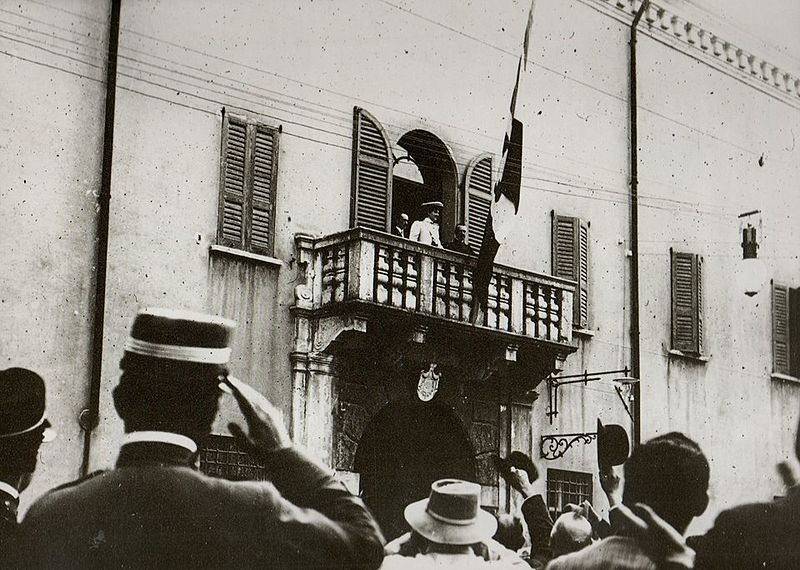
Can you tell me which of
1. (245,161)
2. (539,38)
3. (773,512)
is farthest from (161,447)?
(773,512)

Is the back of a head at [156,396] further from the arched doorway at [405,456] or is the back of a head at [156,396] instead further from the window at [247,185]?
the arched doorway at [405,456]

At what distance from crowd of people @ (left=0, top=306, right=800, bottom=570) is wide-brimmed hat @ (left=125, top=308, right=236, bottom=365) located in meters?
0.01

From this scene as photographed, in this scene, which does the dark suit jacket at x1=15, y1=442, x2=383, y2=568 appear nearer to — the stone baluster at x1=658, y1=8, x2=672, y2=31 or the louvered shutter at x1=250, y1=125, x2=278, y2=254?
the louvered shutter at x1=250, y1=125, x2=278, y2=254

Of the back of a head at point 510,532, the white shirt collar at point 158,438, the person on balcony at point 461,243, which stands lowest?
the back of a head at point 510,532

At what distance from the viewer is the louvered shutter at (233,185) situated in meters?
9.28

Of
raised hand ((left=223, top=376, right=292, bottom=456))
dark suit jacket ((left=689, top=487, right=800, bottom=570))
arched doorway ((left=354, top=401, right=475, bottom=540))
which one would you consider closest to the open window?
arched doorway ((left=354, top=401, right=475, bottom=540))

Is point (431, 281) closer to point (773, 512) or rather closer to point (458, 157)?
point (458, 157)

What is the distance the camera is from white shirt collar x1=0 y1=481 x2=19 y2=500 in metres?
7.71

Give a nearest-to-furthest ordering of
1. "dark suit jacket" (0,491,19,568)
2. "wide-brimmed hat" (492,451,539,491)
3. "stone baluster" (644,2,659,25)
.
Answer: "dark suit jacket" (0,491,19,568)
"wide-brimmed hat" (492,451,539,491)
"stone baluster" (644,2,659,25)

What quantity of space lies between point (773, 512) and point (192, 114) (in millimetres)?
7296

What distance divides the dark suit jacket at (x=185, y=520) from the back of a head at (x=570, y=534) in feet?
8.25

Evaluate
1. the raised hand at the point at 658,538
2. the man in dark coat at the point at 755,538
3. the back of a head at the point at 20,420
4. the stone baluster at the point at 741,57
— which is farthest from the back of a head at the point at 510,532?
the stone baluster at the point at 741,57

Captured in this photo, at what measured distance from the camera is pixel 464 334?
10.3 meters

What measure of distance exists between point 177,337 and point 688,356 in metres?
6.19
